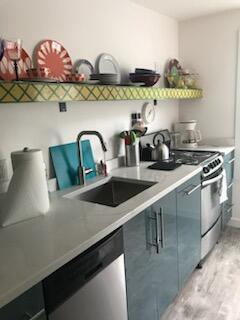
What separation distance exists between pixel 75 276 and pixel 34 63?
1.22 metres

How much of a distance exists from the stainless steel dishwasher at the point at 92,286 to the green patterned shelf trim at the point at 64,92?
773 millimetres

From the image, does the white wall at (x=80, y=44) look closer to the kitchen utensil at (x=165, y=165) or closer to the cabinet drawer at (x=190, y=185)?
the kitchen utensil at (x=165, y=165)

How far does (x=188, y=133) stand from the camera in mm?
3154

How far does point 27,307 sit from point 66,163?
1.05m

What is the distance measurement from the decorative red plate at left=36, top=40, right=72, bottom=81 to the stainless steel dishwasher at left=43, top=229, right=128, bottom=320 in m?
1.07

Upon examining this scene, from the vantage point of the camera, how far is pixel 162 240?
1.73 meters

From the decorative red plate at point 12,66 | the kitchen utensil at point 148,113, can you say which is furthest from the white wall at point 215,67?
the decorative red plate at point 12,66

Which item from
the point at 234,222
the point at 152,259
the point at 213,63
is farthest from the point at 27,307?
the point at 213,63

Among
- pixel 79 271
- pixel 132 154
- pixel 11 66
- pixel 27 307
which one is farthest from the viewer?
pixel 132 154

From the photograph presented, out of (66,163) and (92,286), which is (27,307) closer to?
(92,286)

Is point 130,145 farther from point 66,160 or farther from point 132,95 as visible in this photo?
point 66,160

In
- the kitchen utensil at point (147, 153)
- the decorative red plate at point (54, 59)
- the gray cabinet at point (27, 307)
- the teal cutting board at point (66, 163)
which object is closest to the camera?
the gray cabinet at point (27, 307)

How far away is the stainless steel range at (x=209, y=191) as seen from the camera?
2340 millimetres

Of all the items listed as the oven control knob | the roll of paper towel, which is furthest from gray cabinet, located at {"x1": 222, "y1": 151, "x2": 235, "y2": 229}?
the roll of paper towel
